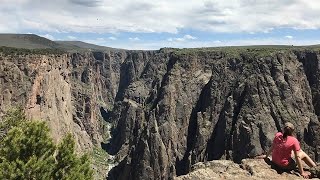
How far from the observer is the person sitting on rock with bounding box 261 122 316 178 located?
1883 centimetres

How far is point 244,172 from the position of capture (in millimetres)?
19859

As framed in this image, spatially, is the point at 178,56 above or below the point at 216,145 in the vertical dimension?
above

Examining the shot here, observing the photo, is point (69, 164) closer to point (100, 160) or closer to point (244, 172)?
point (244, 172)

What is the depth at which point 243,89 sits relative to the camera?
13900 cm

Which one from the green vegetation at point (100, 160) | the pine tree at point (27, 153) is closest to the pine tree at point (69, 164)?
the pine tree at point (27, 153)

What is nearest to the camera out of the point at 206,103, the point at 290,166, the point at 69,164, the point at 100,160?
the point at 290,166

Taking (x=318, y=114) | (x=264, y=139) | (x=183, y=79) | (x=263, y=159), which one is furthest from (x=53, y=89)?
(x=263, y=159)

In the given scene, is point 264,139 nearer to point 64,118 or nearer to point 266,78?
point 266,78

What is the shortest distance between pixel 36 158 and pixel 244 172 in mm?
14349

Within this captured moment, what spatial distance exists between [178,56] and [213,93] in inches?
931

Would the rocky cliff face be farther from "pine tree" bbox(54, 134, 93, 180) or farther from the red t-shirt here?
the red t-shirt

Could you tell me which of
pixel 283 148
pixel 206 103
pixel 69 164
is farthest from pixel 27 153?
pixel 206 103

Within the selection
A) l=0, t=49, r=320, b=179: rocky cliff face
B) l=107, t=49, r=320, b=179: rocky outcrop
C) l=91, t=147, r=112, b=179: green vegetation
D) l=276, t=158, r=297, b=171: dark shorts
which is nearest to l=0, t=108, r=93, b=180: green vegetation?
l=276, t=158, r=297, b=171: dark shorts

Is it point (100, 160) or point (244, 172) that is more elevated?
point (244, 172)
